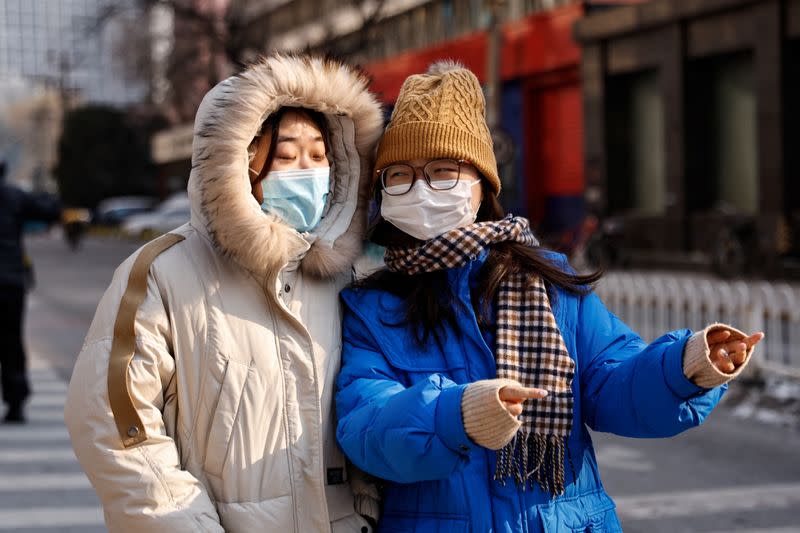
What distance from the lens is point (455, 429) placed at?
238 centimetres

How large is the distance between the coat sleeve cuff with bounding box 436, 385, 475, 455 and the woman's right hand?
9cm

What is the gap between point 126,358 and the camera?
8.57 ft

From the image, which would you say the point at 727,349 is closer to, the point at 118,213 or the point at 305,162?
the point at 305,162

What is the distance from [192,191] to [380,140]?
469mm

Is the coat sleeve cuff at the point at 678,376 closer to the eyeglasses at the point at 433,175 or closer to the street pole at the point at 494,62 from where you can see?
the eyeglasses at the point at 433,175

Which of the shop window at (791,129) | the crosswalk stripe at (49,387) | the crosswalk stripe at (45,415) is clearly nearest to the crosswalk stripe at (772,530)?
the crosswalk stripe at (45,415)

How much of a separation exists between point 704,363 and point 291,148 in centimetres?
107

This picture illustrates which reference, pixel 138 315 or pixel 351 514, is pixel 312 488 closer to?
pixel 351 514

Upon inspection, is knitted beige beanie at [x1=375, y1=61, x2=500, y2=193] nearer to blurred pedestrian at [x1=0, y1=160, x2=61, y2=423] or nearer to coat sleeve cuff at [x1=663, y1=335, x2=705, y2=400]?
coat sleeve cuff at [x1=663, y1=335, x2=705, y2=400]

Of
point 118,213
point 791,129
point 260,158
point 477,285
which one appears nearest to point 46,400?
point 260,158

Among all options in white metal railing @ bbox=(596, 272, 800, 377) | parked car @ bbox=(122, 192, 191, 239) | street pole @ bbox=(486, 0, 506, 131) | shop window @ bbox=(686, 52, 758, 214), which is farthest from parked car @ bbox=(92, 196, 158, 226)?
white metal railing @ bbox=(596, 272, 800, 377)

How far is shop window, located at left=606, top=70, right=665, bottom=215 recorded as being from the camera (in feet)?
82.2

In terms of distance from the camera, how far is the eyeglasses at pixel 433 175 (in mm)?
2867

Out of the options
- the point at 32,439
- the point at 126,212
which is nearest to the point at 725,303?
the point at 32,439
